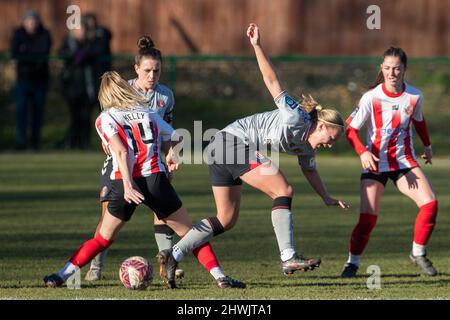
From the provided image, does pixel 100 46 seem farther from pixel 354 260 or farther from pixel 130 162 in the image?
pixel 130 162

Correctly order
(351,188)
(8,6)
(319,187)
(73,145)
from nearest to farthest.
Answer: (319,187) → (351,188) → (73,145) → (8,6)

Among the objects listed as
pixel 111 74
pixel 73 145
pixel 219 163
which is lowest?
pixel 73 145

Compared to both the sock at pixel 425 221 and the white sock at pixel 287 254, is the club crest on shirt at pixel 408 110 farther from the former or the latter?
the white sock at pixel 287 254

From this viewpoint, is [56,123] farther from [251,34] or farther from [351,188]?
[251,34]

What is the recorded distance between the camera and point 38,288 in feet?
28.0

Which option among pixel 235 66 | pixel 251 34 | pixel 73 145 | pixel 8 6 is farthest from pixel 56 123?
pixel 251 34

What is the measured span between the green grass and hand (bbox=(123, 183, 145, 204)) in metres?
0.65

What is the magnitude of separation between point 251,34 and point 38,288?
7.63 ft

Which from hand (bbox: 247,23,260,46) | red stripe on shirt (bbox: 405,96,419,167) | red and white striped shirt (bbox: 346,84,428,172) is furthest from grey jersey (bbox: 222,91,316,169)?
red stripe on shirt (bbox: 405,96,419,167)

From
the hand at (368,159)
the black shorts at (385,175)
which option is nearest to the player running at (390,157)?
the black shorts at (385,175)

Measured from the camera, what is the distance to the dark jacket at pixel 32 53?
70.8ft

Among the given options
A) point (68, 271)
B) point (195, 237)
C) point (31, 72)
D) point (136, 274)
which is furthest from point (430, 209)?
point (31, 72)

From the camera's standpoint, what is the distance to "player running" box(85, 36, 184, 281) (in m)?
8.86

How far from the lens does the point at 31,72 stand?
71.1 feet
